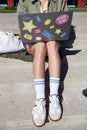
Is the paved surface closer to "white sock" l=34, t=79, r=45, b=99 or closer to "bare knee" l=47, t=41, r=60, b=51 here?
"white sock" l=34, t=79, r=45, b=99

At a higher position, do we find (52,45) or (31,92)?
(52,45)

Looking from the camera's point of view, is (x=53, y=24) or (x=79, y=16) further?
(x=79, y=16)

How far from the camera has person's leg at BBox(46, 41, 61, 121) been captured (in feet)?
9.97

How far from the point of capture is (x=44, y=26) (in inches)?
133

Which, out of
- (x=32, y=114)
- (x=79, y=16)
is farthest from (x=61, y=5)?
(x=79, y=16)

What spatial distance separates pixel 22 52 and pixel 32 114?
3.98 feet

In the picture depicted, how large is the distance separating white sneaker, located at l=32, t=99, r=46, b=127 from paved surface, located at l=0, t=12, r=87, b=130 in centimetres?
6

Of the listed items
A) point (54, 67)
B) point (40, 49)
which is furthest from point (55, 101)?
point (40, 49)

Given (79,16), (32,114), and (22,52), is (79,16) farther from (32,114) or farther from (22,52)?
(32,114)

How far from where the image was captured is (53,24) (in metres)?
3.39

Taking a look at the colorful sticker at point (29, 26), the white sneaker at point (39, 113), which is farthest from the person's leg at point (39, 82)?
the colorful sticker at point (29, 26)

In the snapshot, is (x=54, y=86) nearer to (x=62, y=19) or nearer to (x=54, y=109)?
(x=54, y=109)

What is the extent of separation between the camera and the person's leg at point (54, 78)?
3040mm

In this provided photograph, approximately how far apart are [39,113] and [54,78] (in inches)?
15.2
